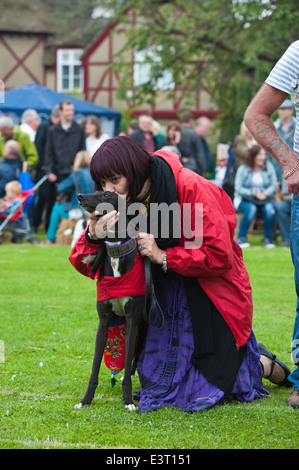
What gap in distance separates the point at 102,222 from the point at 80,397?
1.15m

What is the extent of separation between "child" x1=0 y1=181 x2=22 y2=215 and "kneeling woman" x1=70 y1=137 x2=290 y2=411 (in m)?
8.53

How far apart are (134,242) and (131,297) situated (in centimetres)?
31

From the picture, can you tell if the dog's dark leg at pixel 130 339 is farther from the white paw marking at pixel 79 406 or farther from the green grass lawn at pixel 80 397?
the white paw marking at pixel 79 406

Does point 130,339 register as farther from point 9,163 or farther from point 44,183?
point 44,183

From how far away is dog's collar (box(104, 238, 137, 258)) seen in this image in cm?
400

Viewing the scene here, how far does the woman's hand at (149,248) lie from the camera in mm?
4070

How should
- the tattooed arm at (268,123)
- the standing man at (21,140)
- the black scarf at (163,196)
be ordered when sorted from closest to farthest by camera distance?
the tattooed arm at (268,123) → the black scarf at (163,196) → the standing man at (21,140)

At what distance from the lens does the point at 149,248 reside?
4070 millimetres

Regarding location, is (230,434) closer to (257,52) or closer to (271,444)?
(271,444)

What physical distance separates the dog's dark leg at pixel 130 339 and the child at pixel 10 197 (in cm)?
873

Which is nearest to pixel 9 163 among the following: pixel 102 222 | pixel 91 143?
pixel 91 143

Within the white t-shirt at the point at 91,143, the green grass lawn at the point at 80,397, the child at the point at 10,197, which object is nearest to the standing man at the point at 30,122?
the white t-shirt at the point at 91,143

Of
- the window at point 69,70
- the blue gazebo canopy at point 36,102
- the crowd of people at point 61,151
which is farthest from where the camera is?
the window at point 69,70

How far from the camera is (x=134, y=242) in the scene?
13.3 feet
